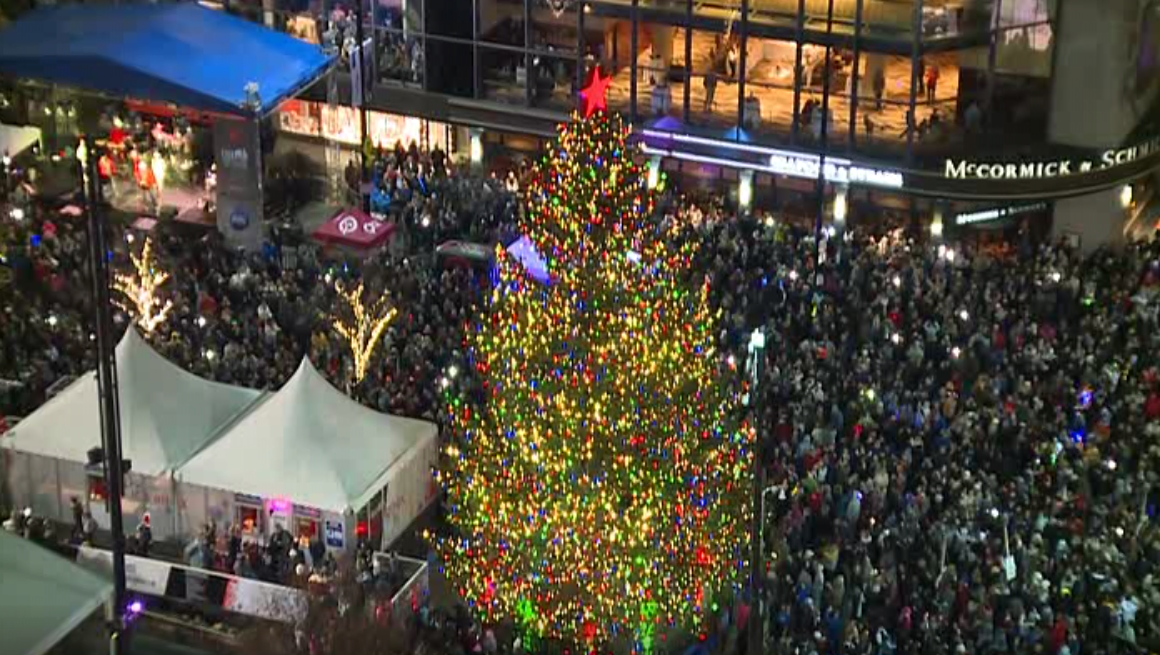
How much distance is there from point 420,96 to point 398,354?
12.2 meters

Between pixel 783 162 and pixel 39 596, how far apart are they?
3122cm

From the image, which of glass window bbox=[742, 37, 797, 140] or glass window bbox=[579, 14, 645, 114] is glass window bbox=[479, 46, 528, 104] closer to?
glass window bbox=[579, 14, 645, 114]

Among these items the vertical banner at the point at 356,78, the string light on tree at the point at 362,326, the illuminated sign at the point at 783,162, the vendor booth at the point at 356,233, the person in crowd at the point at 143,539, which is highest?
the vertical banner at the point at 356,78

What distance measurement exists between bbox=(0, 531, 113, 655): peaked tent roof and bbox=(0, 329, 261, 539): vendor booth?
18.1 metres

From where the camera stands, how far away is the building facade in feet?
125

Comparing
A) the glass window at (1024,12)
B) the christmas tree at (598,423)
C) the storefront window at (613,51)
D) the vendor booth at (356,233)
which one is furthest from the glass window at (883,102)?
the christmas tree at (598,423)

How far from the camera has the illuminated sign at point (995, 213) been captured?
3881 cm

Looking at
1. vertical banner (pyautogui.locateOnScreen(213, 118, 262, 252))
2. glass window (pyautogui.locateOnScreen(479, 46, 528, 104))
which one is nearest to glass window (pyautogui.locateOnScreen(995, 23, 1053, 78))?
glass window (pyautogui.locateOnScreen(479, 46, 528, 104))

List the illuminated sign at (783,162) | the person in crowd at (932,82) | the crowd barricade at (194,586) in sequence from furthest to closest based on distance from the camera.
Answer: the illuminated sign at (783,162) < the person in crowd at (932,82) < the crowd barricade at (194,586)

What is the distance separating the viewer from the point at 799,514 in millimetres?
26391

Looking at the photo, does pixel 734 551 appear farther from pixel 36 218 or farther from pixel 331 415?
pixel 36 218

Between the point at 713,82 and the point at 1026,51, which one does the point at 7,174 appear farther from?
the point at 1026,51

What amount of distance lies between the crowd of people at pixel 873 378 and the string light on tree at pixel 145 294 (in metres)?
0.28

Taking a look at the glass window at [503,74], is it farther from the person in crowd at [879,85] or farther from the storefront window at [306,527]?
the storefront window at [306,527]
